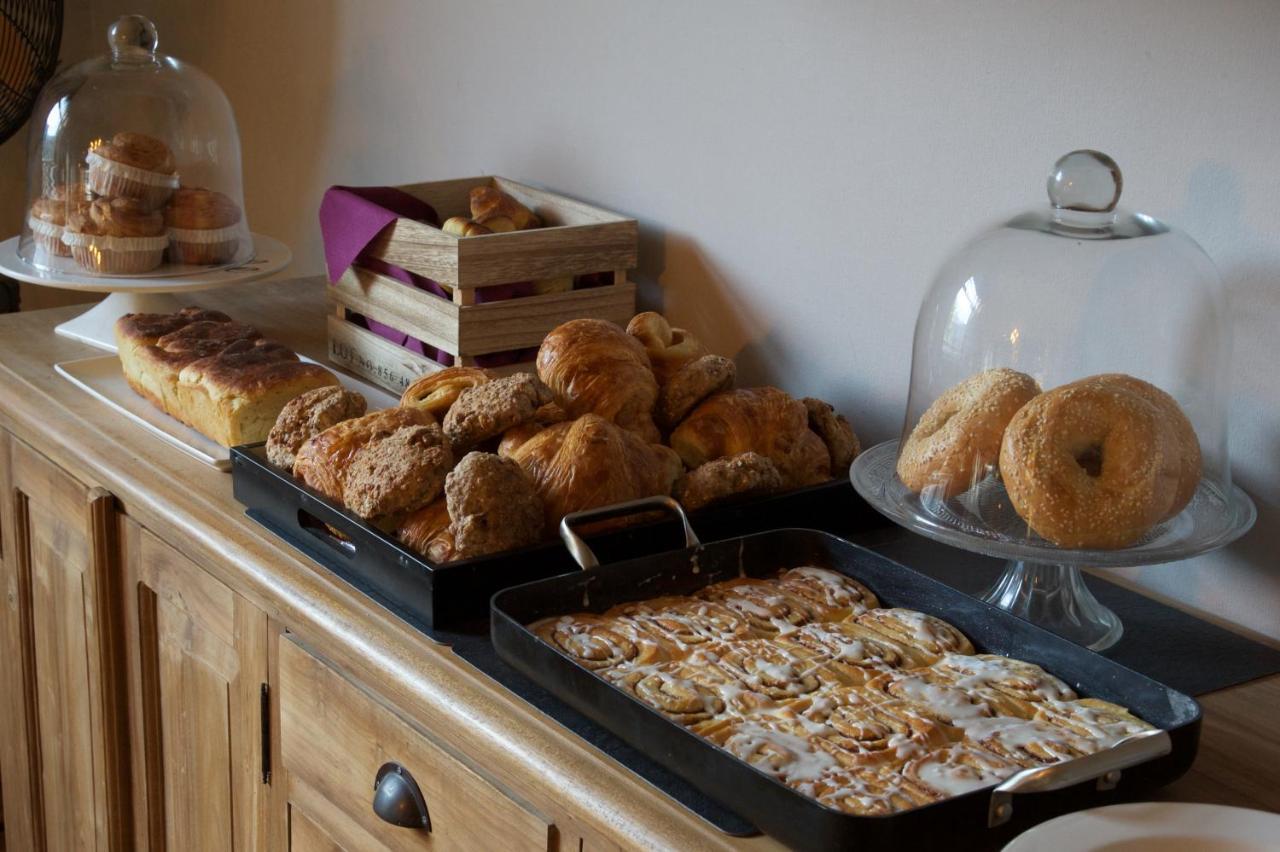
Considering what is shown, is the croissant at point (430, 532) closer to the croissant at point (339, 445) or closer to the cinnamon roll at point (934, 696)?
the croissant at point (339, 445)

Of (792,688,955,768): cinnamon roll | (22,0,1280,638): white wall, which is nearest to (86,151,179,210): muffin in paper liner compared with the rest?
(22,0,1280,638): white wall

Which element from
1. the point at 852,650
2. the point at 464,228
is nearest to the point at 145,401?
the point at 464,228

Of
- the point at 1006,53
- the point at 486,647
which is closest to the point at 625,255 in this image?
the point at 1006,53

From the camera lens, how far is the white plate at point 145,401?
1.34 meters

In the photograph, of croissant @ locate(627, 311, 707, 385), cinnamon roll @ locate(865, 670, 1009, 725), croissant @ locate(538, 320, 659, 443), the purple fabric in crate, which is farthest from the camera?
the purple fabric in crate

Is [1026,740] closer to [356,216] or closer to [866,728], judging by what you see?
[866,728]

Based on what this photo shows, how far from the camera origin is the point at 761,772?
726 millimetres

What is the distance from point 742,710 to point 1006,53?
0.64 metres

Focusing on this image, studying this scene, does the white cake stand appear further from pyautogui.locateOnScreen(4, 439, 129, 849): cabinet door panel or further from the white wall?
the white wall

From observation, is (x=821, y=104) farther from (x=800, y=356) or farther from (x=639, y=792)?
(x=639, y=792)

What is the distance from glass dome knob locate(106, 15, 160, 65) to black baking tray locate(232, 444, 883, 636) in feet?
2.64

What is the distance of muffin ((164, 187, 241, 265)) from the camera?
166cm

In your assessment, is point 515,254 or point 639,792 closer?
point 639,792

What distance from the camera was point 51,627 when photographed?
1564 mm
